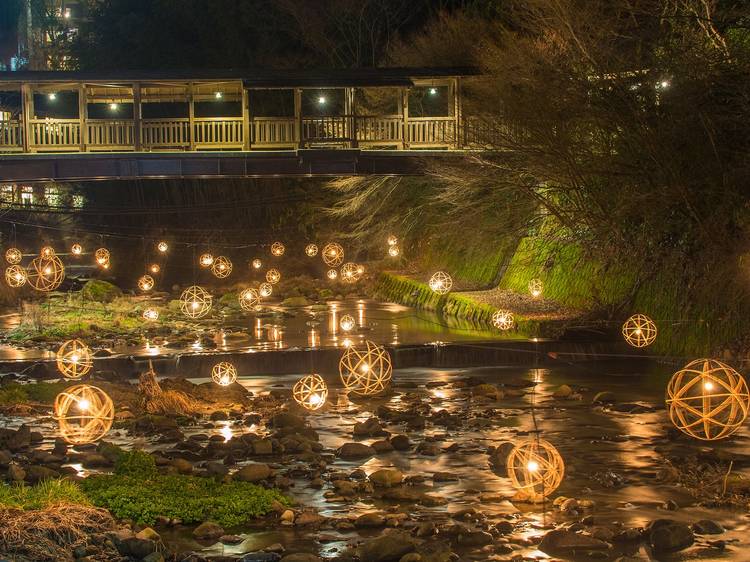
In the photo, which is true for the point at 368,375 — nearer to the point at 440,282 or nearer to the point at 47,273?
the point at 440,282

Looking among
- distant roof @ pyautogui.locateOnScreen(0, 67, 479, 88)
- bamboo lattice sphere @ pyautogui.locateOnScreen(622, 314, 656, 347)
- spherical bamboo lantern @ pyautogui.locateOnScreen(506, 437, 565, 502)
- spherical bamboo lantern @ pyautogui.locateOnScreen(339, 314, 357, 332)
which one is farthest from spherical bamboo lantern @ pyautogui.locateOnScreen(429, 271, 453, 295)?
spherical bamboo lantern @ pyautogui.locateOnScreen(506, 437, 565, 502)

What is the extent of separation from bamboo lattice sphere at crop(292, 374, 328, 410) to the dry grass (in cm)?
815

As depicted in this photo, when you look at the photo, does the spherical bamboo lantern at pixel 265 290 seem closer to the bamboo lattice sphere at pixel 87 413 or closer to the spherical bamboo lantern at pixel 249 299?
the spherical bamboo lantern at pixel 249 299

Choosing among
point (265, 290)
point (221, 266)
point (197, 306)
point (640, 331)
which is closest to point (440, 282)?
point (197, 306)

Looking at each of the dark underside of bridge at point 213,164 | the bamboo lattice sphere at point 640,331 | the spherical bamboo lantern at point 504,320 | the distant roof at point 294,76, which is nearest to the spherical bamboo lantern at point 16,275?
the dark underside of bridge at point 213,164

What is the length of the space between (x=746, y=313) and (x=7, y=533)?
1787 centimetres

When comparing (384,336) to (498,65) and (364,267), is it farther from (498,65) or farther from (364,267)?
(364,267)

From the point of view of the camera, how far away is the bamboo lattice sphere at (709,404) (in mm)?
17766

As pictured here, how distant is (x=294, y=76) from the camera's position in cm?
3491

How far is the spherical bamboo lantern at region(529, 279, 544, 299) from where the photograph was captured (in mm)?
35219

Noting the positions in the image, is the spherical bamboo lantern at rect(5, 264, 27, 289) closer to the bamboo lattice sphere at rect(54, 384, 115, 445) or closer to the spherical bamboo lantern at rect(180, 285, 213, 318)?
the spherical bamboo lantern at rect(180, 285, 213, 318)

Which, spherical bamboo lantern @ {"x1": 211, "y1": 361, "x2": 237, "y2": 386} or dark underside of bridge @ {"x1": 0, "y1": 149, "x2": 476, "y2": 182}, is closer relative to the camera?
spherical bamboo lantern @ {"x1": 211, "y1": 361, "x2": 237, "y2": 386}

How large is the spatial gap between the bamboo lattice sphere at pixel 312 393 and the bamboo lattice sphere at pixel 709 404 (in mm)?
6913

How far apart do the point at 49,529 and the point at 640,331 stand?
17945 mm
